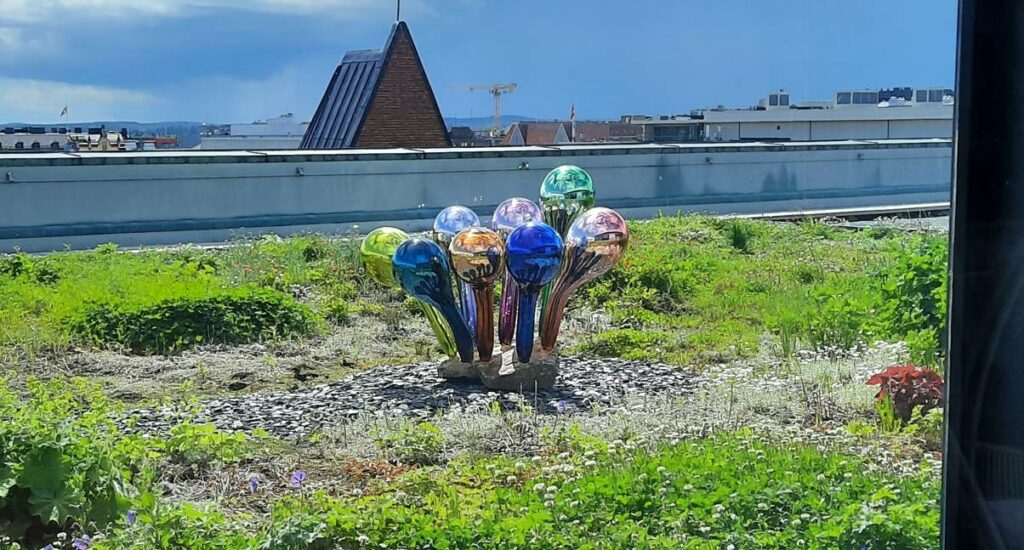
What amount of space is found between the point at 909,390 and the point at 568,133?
55.5 metres

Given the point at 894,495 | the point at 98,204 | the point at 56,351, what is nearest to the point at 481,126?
the point at 98,204

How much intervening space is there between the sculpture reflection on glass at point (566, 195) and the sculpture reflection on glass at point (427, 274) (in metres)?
1.25

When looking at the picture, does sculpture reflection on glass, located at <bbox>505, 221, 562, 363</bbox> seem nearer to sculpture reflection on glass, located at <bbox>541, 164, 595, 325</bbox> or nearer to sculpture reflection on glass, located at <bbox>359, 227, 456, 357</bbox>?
sculpture reflection on glass, located at <bbox>359, 227, 456, 357</bbox>

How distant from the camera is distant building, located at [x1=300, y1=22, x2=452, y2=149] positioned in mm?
26016

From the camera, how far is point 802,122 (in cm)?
4403

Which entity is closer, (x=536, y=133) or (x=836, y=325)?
(x=836, y=325)

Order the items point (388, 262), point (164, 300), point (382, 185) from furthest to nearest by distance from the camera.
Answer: point (382, 185), point (164, 300), point (388, 262)

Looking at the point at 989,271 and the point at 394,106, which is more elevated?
the point at 394,106

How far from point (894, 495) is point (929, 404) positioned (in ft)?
5.94

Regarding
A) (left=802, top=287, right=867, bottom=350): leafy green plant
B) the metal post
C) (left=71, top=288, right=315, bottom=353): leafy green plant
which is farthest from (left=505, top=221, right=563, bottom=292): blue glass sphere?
the metal post

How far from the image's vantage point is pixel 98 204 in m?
16.9

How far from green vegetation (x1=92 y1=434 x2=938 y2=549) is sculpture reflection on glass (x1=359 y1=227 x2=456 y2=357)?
9.06ft

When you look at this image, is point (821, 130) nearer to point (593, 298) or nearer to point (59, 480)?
point (593, 298)

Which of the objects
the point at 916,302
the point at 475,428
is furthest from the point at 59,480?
the point at 916,302
